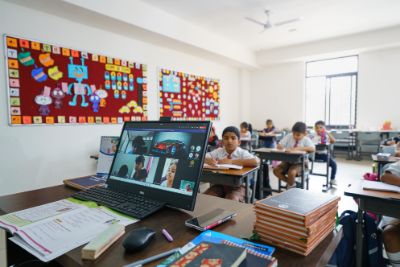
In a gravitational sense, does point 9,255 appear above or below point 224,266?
below

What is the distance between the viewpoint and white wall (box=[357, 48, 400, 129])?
20.7 ft

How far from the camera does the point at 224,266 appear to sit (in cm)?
49

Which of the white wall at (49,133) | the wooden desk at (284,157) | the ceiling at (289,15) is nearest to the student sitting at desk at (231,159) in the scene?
the wooden desk at (284,157)

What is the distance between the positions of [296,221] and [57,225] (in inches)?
28.4

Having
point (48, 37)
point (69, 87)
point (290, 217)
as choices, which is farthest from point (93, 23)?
point (290, 217)

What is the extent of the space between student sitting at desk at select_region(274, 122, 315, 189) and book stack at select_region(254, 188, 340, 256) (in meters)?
2.76

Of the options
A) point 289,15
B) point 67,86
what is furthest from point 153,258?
point 289,15

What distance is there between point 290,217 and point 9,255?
1.17m

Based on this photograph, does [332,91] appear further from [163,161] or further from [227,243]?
[227,243]

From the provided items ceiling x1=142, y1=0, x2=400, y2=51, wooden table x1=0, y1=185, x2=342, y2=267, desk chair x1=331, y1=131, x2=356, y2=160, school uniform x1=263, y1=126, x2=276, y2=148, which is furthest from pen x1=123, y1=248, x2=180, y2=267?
desk chair x1=331, y1=131, x2=356, y2=160

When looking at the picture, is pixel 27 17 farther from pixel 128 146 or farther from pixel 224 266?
pixel 224 266

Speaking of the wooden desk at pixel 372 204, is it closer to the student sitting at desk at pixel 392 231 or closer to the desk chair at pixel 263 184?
the student sitting at desk at pixel 392 231

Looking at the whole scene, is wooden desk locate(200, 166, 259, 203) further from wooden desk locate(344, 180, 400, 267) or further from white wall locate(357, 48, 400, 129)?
white wall locate(357, 48, 400, 129)

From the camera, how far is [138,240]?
66 cm
